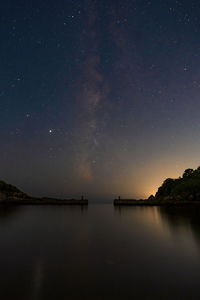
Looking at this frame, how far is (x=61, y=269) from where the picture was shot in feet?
25.6

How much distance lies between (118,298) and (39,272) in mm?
3731

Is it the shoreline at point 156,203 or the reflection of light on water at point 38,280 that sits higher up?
the shoreline at point 156,203

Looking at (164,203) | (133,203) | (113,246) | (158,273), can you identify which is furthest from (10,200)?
(158,273)

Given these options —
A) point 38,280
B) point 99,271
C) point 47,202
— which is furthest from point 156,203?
point 38,280

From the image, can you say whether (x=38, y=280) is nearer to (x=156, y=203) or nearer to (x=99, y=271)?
(x=99, y=271)

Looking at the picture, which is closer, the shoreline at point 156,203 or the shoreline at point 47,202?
the shoreline at point 156,203

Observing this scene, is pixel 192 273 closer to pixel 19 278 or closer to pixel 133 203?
pixel 19 278

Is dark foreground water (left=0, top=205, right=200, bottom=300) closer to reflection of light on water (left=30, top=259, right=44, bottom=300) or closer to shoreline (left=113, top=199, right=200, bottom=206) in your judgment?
reflection of light on water (left=30, top=259, right=44, bottom=300)

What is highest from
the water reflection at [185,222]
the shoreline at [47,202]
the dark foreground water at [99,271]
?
the shoreline at [47,202]

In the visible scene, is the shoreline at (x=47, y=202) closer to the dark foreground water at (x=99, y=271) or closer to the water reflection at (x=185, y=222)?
the water reflection at (x=185, y=222)

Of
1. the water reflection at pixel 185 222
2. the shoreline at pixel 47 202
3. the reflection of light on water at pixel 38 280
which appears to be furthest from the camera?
the shoreline at pixel 47 202

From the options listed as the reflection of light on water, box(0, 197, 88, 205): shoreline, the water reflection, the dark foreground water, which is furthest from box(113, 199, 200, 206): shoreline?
the reflection of light on water

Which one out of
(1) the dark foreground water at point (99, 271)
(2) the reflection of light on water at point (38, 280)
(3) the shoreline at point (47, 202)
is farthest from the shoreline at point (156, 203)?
(2) the reflection of light on water at point (38, 280)

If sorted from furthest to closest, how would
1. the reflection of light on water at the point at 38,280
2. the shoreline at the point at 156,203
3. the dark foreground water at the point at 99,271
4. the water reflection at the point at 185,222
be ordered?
1. the shoreline at the point at 156,203
2. the water reflection at the point at 185,222
3. the dark foreground water at the point at 99,271
4. the reflection of light on water at the point at 38,280
